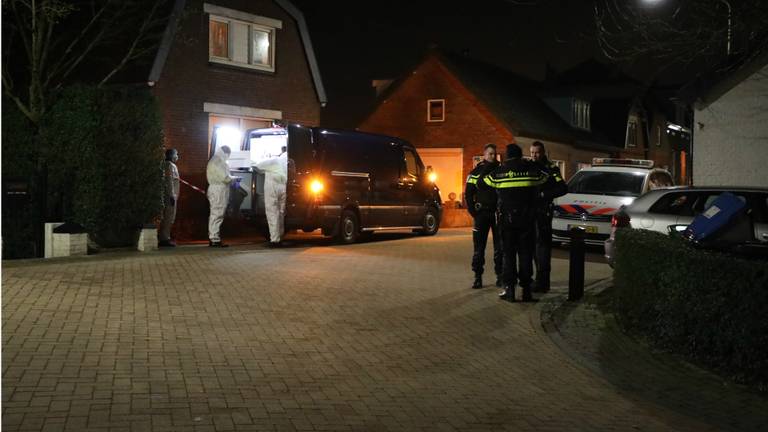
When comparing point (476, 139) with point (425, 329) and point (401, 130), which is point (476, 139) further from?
point (425, 329)

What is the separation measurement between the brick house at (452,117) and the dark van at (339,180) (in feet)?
47.9

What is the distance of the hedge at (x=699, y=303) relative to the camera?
7215mm

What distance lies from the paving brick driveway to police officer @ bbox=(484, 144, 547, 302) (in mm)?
538

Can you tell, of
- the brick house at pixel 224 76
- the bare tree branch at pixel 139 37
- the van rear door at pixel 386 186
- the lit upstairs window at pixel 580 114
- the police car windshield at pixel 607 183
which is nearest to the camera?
the police car windshield at pixel 607 183

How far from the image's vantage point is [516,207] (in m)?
10.6

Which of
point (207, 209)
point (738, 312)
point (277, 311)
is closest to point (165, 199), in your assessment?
point (207, 209)

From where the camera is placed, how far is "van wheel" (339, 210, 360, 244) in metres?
18.3

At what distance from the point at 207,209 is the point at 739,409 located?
15.9 meters

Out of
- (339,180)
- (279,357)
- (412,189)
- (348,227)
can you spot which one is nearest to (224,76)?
(339,180)

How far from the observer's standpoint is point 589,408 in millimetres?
6535

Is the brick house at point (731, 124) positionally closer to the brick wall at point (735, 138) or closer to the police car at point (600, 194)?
the brick wall at point (735, 138)

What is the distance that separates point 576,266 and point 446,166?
25.1 m

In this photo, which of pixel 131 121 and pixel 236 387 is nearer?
pixel 236 387

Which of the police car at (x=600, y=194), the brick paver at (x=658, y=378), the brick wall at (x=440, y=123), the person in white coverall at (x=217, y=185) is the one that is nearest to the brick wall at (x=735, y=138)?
the police car at (x=600, y=194)
